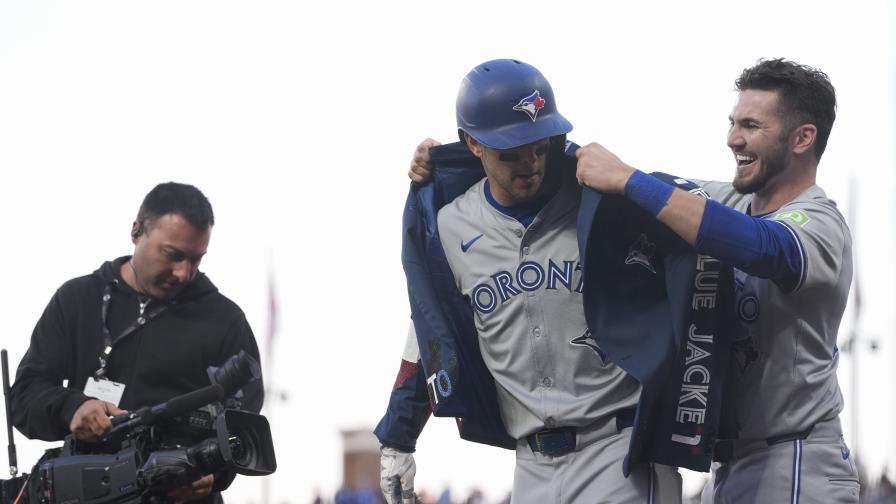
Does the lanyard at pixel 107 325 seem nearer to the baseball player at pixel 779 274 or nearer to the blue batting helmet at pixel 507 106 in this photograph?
the blue batting helmet at pixel 507 106

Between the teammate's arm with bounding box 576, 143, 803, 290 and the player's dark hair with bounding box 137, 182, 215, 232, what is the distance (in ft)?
9.56

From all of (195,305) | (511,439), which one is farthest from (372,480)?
(511,439)

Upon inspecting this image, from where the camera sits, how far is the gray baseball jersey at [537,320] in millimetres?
4641

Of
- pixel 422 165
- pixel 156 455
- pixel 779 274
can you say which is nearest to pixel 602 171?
pixel 779 274

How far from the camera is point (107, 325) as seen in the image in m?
6.42

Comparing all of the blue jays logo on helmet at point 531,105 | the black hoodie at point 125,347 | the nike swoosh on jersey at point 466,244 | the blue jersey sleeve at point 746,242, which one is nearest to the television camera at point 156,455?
the black hoodie at point 125,347

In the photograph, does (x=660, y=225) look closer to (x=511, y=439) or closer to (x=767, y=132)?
(x=767, y=132)

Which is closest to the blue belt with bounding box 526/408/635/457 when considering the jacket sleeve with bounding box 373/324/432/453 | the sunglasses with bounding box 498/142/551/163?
the jacket sleeve with bounding box 373/324/432/453

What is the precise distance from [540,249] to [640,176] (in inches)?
24.0

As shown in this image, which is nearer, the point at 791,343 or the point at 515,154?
the point at 791,343

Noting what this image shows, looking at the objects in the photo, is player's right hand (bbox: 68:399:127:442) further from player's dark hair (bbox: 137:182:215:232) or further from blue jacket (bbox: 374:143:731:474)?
blue jacket (bbox: 374:143:731:474)

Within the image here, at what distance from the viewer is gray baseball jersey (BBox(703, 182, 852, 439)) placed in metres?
4.53

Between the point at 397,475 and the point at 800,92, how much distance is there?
227cm

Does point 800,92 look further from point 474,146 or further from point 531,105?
point 474,146
